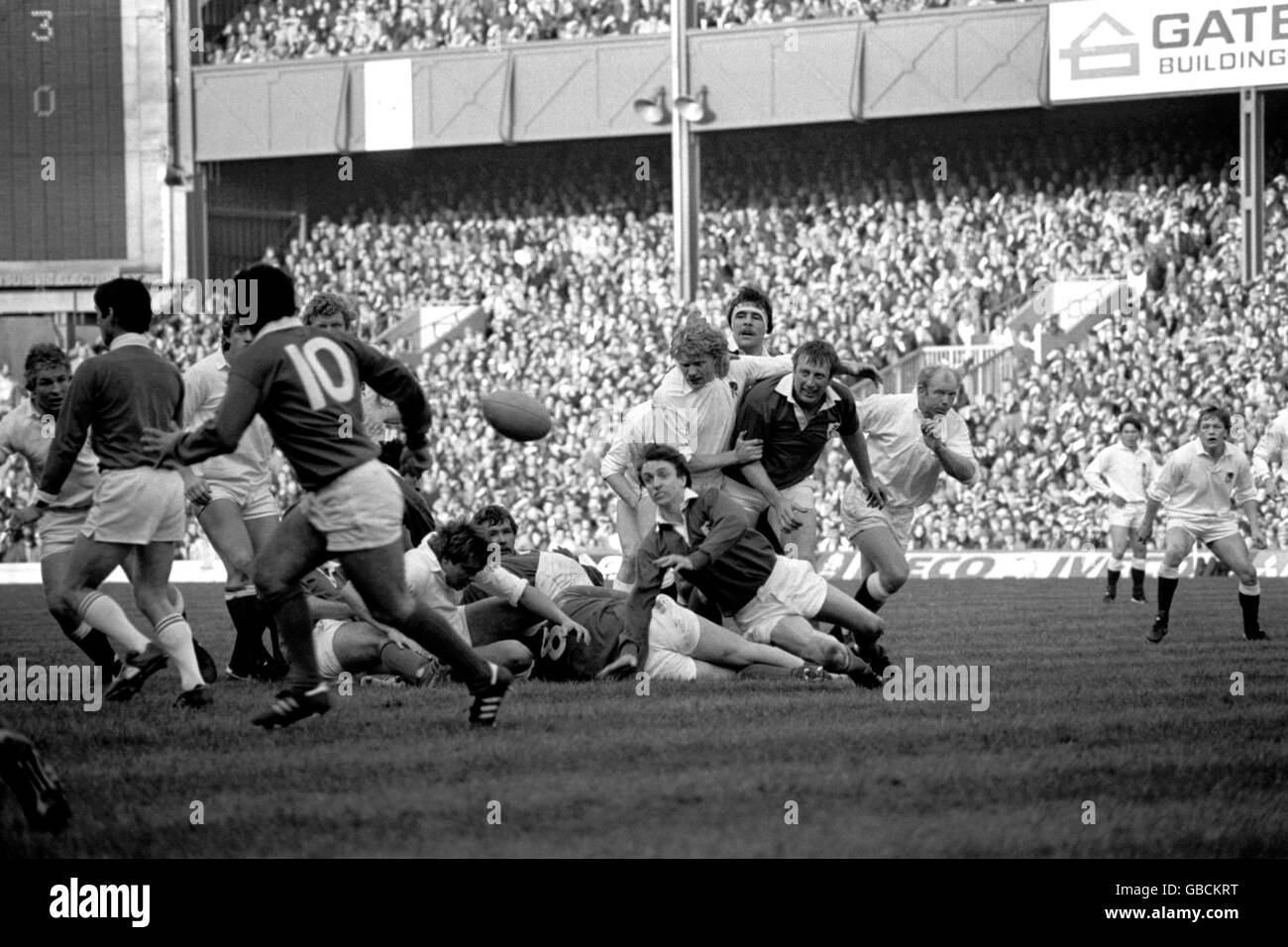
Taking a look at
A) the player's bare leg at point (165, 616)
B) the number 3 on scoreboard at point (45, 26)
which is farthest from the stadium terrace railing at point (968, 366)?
the number 3 on scoreboard at point (45, 26)

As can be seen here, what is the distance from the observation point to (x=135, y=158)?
38406mm

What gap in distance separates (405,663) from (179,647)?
1.43 m

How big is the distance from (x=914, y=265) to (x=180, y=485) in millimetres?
23243

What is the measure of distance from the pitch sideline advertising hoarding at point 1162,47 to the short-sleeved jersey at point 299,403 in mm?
25159

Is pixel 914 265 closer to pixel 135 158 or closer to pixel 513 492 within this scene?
pixel 513 492

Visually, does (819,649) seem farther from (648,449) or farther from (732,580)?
(648,449)

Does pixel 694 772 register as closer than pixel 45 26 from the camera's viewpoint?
Yes

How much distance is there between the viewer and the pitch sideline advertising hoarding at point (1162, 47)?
29453 mm

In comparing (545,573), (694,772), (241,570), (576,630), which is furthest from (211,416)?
(694,772)

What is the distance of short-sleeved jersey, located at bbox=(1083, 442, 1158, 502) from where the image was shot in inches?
794

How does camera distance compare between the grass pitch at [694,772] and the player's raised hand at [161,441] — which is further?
the player's raised hand at [161,441]

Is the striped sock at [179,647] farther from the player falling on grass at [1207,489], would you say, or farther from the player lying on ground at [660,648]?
the player falling on grass at [1207,489]

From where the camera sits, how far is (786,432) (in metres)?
10.8

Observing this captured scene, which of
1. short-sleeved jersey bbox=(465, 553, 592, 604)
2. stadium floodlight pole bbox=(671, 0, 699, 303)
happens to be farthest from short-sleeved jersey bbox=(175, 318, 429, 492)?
stadium floodlight pole bbox=(671, 0, 699, 303)
